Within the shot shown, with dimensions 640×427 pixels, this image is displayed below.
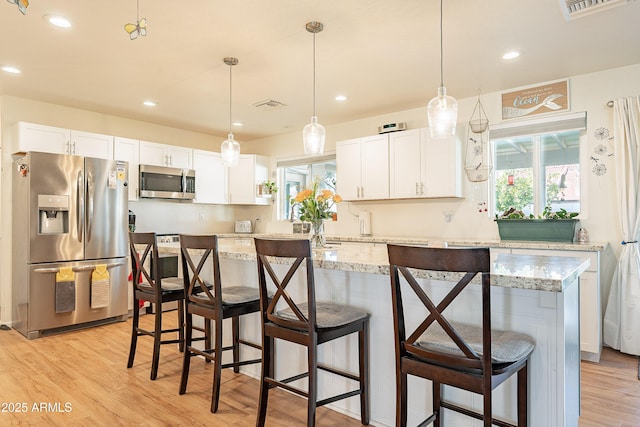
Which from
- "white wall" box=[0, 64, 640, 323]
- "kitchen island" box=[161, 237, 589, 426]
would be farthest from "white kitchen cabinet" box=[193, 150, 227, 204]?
"kitchen island" box=[161, 237, 589, 426]

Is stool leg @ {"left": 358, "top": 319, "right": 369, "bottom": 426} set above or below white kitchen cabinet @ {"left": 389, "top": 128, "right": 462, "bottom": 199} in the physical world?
below

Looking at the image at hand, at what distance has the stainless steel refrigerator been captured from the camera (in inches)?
150

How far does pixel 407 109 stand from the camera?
189 inches

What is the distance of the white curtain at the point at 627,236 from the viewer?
327cm

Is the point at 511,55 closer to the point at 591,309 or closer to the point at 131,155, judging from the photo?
the point at 591,309

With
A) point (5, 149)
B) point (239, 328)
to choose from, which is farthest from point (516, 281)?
point (5, 149)

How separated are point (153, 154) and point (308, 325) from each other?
4071 millimetres

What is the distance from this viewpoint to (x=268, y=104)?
4.54 metres

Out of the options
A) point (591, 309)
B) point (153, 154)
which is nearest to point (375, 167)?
point (591, 309)

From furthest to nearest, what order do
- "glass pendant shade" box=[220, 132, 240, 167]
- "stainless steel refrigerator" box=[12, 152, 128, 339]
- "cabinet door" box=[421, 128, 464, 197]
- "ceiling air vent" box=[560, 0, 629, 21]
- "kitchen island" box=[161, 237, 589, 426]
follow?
"cabinet door" box=[421, 128, 464, 197]
"stainless steel refrigerator" box=[12, 152, 128, 339]
"glass pendant shade" box=[220, 132, 240, 167]
"ceiling air vent" box=[560, 0, 629, 21]
"kitchen island" box=[161, 237, 589, 426]

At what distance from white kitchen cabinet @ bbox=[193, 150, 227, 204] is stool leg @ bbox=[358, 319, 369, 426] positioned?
4.13 meters

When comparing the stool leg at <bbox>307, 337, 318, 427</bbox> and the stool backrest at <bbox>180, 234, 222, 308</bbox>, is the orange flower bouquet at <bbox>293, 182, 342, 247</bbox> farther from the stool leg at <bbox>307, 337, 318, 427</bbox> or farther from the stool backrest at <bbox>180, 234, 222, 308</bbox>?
the stool leg at <bbox>307, 337, 318, 427</bbox>

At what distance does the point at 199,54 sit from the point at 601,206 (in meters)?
3.84

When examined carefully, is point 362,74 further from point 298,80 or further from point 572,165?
point 572,165
